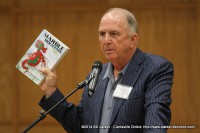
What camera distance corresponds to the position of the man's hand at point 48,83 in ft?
7.34

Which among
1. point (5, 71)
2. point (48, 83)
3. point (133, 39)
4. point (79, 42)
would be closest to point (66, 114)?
point (48, 83)

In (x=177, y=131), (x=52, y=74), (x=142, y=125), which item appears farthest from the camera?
(x=177, y=131)

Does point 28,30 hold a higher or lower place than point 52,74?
higher

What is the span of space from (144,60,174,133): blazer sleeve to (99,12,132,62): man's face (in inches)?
10.1

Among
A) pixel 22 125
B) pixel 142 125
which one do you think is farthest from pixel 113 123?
pixel 22 125

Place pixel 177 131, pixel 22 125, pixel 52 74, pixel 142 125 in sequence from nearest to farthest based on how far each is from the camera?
pixel 142 125 < pixel 52 74 < pixel 177 131 < pixel 22 125

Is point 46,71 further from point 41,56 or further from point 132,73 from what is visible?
point 132,73

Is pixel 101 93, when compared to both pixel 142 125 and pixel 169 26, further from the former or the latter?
pixel 169 26

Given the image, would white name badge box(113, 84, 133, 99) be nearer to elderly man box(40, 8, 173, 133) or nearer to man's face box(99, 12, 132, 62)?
elderly man box(40, 8, 173, 133)

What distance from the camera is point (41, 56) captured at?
7.41ft

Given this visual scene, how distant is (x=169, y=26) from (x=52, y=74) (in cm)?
228

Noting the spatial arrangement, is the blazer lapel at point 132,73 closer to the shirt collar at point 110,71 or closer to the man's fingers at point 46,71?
the shirt collar at point 110,71

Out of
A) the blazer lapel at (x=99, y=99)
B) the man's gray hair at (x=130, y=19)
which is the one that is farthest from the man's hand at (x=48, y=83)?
the man's gray hair at (x=130, y=19)

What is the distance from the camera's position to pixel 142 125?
6.88ft
